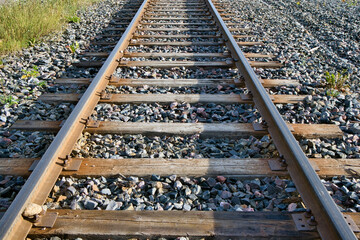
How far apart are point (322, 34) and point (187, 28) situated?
111 inches

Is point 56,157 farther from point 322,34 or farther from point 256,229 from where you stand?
point 322,34

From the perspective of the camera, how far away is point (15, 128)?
9.45 ft

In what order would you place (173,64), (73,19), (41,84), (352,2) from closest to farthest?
(41,84) < (173,64) < (73,19) < (352,2)

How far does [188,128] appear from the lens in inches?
114

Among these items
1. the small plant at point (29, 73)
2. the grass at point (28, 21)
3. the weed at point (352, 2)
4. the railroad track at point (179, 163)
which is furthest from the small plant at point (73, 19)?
the weed at point (352, 2)

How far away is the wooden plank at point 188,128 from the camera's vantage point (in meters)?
2.84

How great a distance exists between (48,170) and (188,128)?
129cm

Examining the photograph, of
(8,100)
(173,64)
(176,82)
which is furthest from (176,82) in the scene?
(8,100)

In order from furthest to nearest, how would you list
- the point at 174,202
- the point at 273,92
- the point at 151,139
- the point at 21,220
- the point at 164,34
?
1. the point at 164,34
2. the point at 273,92
3. the point at 151,139
4. the point at 174,202
5. the point at 21,220

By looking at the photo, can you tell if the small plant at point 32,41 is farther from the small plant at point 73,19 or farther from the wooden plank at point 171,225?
the wooden plank at point 171,225

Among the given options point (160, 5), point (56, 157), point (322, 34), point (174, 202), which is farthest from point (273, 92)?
point (160, 5)

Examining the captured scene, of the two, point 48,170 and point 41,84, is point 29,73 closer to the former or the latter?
point 41,84

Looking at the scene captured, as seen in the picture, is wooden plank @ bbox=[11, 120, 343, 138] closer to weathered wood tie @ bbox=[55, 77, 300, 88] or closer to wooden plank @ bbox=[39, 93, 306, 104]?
wooden plank @ bbox=[39, 93, 306, 104]

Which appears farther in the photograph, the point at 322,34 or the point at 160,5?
the point at 160,5
